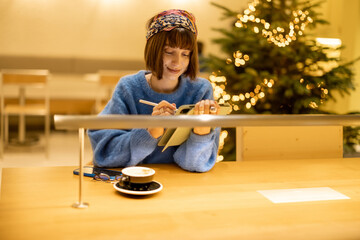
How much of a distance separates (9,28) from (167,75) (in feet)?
15.3

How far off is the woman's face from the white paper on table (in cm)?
55

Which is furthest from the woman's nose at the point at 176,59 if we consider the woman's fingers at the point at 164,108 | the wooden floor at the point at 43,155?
the wooden floor at the point at 43,155

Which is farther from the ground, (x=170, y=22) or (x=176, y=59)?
(x=170, y=22)

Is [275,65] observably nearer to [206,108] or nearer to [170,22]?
[170,22]

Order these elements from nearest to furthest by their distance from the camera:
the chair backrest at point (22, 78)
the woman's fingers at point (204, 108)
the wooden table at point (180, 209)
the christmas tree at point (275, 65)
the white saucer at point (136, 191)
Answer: the wooden table at point (180, 209) < the white saucer at point (136, 191) < the woman's fingers at point (204, 108) < the christmas tree at point (275, 65) < the chair backrest at point (22, 78)

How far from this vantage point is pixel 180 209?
36.6 inches

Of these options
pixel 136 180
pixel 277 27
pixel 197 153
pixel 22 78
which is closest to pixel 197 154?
pixel 197 153

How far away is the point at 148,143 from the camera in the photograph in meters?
1.27

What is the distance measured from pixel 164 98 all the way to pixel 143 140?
0.29 meters

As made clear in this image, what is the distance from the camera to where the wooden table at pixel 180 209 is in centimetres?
80

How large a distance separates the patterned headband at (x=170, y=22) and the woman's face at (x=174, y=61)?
0.24 ft

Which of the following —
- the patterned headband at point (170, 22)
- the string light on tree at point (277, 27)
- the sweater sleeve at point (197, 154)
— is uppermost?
the string light on tree at point (277, 27)

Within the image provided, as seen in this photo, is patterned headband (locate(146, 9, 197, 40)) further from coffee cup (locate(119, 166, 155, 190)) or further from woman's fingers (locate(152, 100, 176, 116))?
coffee cup (locate(119, 166, 155, 190))

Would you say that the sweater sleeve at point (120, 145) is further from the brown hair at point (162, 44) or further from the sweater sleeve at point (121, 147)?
the brown hair at point (162, 44)
